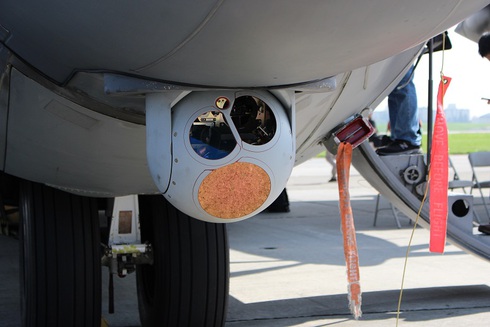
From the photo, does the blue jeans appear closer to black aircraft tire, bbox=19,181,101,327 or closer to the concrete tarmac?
the concrete tarmac

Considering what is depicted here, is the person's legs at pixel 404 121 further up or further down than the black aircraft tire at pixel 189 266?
further up

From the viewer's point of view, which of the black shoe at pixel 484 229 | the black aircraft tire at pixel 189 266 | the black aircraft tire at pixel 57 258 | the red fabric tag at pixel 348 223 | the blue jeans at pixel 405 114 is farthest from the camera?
the black shoe at pixel 484 229

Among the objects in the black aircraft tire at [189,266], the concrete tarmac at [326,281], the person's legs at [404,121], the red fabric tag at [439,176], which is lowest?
the concrete tarmac at [326,281]

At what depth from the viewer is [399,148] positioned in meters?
5.25

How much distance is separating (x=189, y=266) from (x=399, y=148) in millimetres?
1626

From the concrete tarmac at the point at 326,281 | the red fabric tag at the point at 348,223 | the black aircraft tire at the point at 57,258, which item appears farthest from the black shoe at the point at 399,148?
the black aircraft tire at the point at 57,258

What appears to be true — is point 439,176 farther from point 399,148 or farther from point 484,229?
point 484,229

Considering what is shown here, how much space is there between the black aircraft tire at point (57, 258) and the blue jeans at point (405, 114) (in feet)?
6.89

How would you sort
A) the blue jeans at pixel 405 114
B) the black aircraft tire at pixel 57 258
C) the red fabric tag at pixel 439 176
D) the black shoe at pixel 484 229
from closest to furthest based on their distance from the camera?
1. the red fabric tag at pixel 439 176
2. the black aircraft tire at pixel 57 258
3. the blue jeans at pixel 405 114
4. the black shoe at pixel 484 229

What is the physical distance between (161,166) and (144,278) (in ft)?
7.15

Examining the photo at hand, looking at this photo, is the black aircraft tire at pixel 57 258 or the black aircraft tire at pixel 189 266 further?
the black aircraft tire at pixel 189 266

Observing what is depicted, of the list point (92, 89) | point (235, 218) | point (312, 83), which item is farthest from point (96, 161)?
point (312, 83)

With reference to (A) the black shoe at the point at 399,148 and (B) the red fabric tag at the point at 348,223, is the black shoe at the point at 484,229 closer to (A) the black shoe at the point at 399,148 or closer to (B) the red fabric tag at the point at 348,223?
(A) the black shoe at the point at 399,148

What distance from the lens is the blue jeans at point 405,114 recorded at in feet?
17.1
